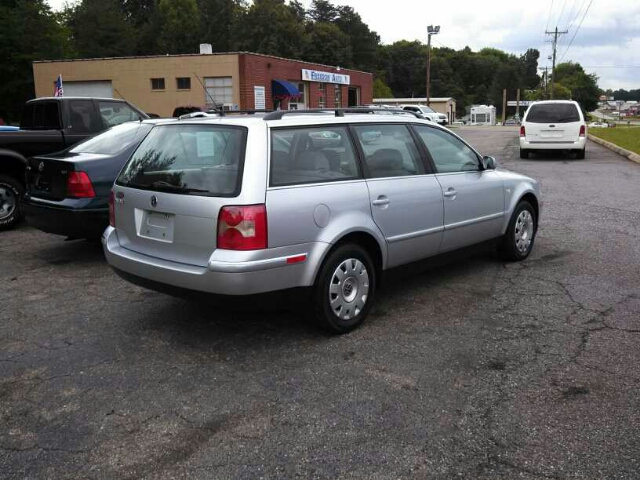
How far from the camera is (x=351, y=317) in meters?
4.49

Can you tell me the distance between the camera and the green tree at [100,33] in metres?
61.2

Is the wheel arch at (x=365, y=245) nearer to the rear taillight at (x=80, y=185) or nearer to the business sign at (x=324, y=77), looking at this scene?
the rear taillight at (x=80, y=185)

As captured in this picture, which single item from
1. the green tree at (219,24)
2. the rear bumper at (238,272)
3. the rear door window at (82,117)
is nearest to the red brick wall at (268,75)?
the rear door window at (82,117)

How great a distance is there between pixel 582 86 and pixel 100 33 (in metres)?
116

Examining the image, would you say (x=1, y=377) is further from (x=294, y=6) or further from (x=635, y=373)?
(x=294, y=6)

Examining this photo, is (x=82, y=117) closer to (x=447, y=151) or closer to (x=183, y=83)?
(x=447, y=151)

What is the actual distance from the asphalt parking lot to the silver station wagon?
289 millimetres

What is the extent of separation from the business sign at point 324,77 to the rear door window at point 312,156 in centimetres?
3509

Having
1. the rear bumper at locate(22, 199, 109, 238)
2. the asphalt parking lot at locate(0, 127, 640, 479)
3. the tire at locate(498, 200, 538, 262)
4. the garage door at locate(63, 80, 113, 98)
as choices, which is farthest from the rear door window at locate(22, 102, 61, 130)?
the garage door at locate(63, 80, 113, 98)

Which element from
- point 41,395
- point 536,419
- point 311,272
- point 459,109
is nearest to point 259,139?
point 311,272

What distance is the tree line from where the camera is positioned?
129 ft

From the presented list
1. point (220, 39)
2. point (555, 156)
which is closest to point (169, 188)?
point (555, 156)

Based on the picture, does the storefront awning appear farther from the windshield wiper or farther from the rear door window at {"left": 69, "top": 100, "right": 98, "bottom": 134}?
the windshield wiper

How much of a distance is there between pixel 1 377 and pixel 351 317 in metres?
2.38
